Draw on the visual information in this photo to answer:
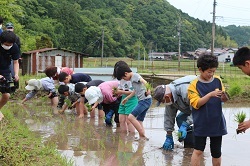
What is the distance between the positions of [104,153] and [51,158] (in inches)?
43.4

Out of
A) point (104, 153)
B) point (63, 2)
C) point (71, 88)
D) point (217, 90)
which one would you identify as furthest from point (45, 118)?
point (63, 2)

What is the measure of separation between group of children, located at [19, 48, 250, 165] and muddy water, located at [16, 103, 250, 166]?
36cm

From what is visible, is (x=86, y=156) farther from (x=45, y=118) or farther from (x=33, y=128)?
(x=45, y=118)

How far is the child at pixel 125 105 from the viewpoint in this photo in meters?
7.19

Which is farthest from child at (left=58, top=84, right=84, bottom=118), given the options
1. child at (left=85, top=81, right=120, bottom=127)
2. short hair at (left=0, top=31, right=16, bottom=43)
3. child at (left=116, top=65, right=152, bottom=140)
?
short hair at (left=0, top=31, right=16, bottom=43)

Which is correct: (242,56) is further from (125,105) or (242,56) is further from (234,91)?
(234,91)

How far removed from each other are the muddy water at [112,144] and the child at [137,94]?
0.88 ft

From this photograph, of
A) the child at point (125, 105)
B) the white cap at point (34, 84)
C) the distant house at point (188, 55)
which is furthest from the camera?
the distant house at point (188, 55)

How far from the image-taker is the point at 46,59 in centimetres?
3077

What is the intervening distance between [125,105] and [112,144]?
126 centimetres

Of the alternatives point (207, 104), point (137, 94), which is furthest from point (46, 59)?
point (207, 104)

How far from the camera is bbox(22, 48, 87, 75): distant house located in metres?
29.8

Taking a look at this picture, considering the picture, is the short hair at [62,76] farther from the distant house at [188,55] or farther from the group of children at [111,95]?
the distant house at [188,55]

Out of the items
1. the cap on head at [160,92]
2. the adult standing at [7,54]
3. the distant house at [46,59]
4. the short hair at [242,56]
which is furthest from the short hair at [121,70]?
the distant house at [46,59]
